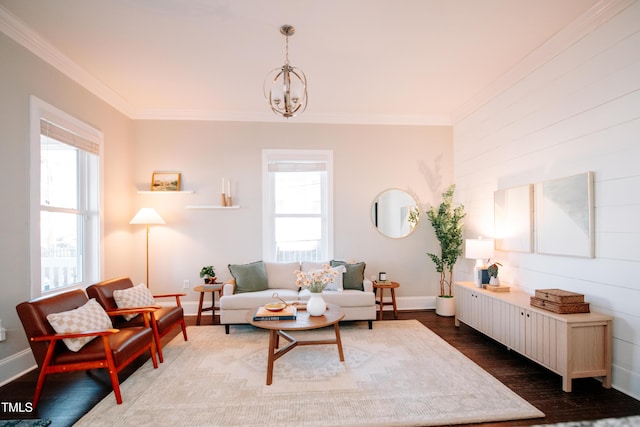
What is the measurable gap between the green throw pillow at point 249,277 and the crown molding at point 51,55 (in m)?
2.73

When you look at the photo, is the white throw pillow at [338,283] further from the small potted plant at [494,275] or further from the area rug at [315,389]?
the small potted plant at [494,275]

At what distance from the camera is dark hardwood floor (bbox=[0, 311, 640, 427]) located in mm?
2225

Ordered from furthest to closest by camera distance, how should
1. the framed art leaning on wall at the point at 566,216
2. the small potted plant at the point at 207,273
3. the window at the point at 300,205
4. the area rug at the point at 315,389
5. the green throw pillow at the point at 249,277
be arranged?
the window at the point at 300,205 → the small potted plant at the point at 207,273 → the green throw pillow at the point at 249,277 → the framed art leaning on wall at the point at 566,216 → the area rug at the point at 315,389

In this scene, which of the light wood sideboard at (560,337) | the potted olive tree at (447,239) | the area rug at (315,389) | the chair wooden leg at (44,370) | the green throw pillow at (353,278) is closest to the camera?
the area rug at (315,389)

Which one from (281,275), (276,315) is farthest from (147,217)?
(276,315)

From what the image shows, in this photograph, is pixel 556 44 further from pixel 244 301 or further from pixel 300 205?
pixel 244 301

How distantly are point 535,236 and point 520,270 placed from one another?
1.51 ft

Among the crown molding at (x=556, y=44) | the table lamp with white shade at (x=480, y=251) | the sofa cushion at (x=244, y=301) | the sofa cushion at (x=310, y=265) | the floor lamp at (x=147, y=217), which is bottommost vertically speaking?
the sofa cushion at (x=244, y=301)

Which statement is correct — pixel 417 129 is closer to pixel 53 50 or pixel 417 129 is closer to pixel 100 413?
pixel 53 50

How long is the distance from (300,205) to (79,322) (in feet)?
10.6

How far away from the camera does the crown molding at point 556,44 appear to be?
2.54 metres

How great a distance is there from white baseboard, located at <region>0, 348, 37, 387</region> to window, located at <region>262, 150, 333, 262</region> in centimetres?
292

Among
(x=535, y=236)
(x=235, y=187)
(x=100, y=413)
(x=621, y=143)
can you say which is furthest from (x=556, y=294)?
(x=235, y=187)

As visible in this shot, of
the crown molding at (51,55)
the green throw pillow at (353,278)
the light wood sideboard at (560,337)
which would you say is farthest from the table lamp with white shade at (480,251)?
the crown molding at (51,55)
